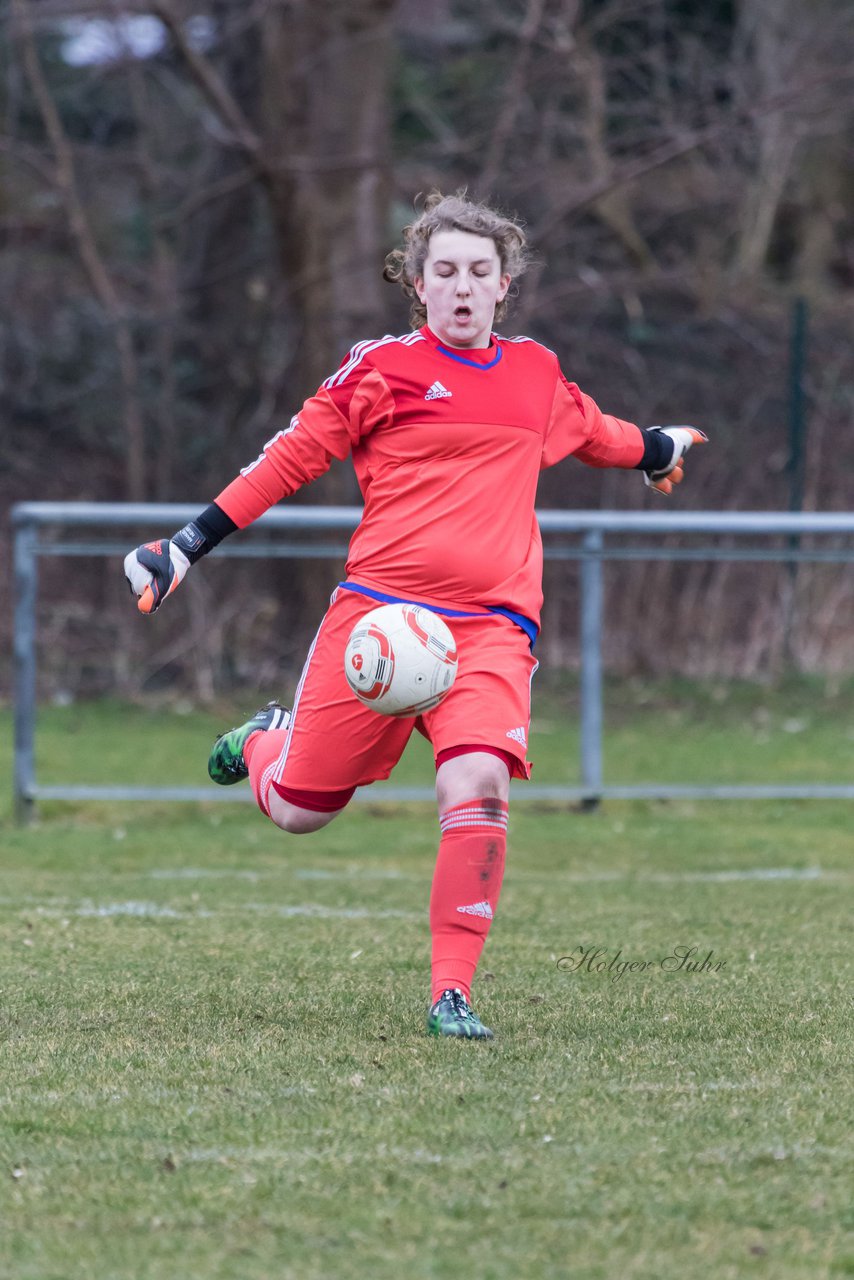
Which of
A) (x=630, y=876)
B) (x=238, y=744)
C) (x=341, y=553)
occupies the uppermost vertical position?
(x=341, y=553)

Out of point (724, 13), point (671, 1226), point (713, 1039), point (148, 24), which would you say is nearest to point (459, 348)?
point (713, 1039)

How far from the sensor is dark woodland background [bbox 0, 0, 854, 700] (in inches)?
505

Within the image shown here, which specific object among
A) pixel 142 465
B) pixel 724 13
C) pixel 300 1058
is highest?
pixel 724 13

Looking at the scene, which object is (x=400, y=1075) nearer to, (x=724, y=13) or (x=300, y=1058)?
(x=300, y=1058)

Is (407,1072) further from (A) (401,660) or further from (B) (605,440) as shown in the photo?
(B) (605,440)

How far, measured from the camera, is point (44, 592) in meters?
13.4

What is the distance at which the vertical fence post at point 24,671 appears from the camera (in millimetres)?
8938

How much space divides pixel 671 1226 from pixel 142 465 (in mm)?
11986

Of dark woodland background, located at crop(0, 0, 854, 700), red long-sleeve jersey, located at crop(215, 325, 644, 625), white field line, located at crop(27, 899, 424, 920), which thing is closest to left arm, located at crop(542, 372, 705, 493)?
red long-sleeve jersey, located at crop(215, 325, 644, 625)

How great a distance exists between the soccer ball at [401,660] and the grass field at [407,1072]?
0.78 m

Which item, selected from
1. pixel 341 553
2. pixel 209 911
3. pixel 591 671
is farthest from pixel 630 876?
pixel 341 553

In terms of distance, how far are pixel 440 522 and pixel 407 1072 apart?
4.55 ft

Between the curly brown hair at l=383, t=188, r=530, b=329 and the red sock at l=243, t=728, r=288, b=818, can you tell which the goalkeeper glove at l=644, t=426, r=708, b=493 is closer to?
the curly brown hair at l=383, t=188, r=530, b=329

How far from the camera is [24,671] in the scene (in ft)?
29.4
